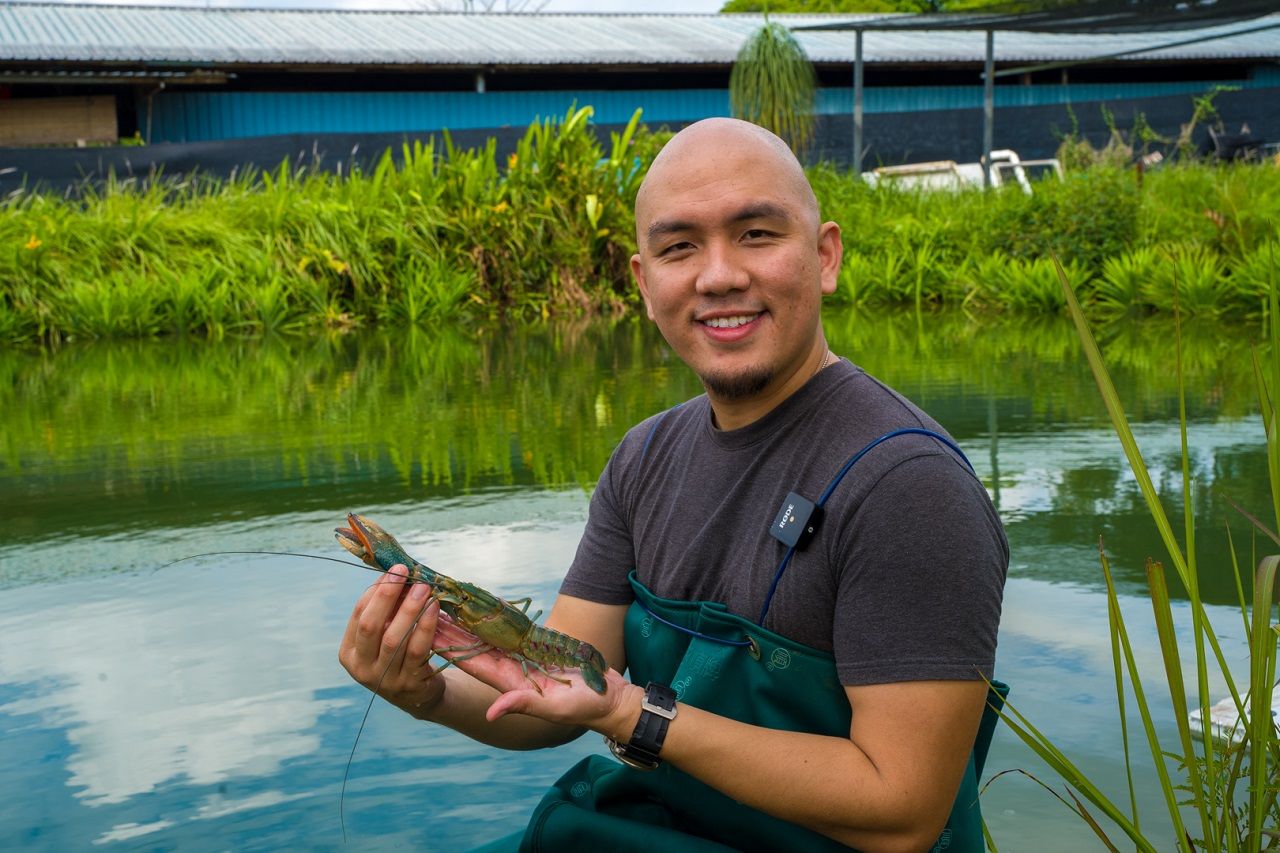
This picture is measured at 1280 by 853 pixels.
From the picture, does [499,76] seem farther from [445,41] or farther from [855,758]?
[855,758]

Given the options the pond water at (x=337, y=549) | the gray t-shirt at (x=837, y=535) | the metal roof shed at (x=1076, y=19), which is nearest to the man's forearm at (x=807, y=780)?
the gray t-shirt at (x=837, y=535)

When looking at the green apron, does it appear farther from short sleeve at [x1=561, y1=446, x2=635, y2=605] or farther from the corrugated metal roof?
the corrugated metal roof

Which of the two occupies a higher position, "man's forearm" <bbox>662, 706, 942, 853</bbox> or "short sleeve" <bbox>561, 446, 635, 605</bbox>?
"short sleeve" <bbox>561, 446, 635, 605</bbox>

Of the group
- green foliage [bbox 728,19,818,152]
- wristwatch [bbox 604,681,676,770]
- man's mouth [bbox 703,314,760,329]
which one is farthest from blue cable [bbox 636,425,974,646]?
green foliage [bbox 728,19,818,152]

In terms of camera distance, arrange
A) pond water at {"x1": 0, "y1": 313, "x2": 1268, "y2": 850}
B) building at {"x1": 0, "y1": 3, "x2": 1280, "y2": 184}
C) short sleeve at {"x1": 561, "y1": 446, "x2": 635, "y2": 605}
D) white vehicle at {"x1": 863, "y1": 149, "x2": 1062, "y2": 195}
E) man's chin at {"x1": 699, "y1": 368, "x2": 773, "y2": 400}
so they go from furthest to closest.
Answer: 1. building at {"x1": 0, "y1": 3, "x2": 1280, "y2": 184}
2. white vehicle at {"x1": 863, "y1": 149, "x2": 1062, "y2": 195}
3. pond water at {"x1": 0, "y1": 313, "x2": 1268, "y2": 850}
4. short sleeve at {"x1": 561, "y1": 446, "x2": 635, "y2": 605}
5. man's chin at {"x1": 699, "y1": 368, "x2": 773, "y2": 400}

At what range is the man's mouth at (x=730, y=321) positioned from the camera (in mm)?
1892

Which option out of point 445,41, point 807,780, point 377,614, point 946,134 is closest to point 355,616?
point 377,614

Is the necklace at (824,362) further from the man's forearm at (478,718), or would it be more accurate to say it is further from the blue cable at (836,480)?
the man's forearm at (478,718)

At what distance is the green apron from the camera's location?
1.75 m

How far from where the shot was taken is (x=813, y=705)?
1754mm

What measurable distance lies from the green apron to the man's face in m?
0.34

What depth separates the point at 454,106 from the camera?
2064 cm

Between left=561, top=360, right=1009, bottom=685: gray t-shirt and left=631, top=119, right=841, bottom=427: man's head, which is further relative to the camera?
left=631, top=119, right=841, bottom=427: man's head

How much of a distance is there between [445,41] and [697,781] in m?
20.8
